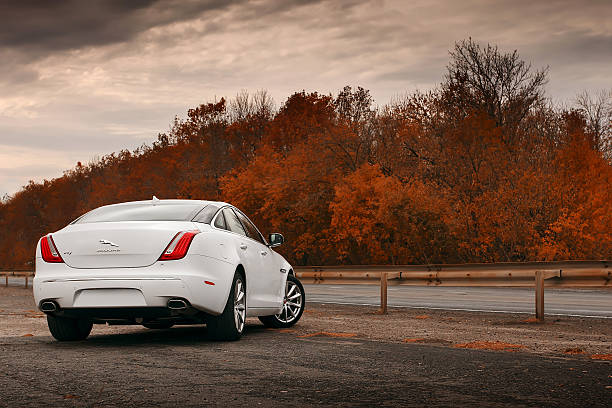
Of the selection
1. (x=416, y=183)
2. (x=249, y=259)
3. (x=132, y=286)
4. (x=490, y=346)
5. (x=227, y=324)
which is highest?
(x=416, y=183)

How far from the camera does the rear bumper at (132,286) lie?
8086mm

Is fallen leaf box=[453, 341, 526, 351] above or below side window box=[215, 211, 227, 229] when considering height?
below


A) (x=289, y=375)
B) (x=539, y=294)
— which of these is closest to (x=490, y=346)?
(x=289, y=375)

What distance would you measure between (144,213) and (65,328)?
1517mm

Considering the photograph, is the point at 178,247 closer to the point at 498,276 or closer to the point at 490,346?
the point at 490,346

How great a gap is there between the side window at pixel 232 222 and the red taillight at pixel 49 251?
1966 millimetres

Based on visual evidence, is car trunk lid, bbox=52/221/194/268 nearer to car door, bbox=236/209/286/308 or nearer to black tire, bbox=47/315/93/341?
black tire, bbox=47/315/93/341

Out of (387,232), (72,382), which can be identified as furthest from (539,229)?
(72,382)

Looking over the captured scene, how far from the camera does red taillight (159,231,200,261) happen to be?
26.8 ft

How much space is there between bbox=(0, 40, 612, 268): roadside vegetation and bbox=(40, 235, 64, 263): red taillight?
27976 millimetres

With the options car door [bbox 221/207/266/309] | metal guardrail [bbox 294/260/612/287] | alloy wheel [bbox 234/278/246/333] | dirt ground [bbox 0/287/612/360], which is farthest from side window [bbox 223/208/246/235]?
metal guardrail [bbox 294/260/612/287]

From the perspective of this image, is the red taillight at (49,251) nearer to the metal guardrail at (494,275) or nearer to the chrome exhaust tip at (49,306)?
the chrome exhaust tip at (49,306)

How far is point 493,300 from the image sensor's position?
774 inches

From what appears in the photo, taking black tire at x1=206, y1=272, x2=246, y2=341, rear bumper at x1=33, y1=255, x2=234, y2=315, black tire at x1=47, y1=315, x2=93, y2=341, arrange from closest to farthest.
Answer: rear bumper at x1=33, y1=255, x2=234, y2=315, black tire at x1=206, y1=272, x2=246, y2=341, black tire at x1=47, y1=315, x2=93, y2=341
